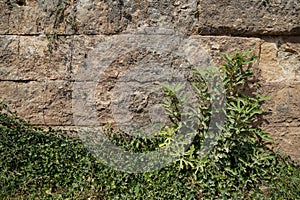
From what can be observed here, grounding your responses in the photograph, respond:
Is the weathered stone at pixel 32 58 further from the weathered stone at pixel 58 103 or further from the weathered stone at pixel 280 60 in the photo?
the weathered stone at pixel 280 60

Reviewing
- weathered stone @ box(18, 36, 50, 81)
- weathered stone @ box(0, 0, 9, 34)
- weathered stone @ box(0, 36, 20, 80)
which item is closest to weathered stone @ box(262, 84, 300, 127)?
weathered stone @ box(18, 36, 50, 81)

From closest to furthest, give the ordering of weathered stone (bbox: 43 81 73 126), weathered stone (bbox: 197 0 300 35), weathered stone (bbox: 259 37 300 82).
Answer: weathered stone (bbox: 197 0 300 35) → weathered stone (bbox: 259 37 300 82) → weathered stone (bbox: 43 81 73 126)

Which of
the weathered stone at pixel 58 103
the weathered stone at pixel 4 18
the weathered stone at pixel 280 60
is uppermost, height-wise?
the weathered stone at pixel 4 18

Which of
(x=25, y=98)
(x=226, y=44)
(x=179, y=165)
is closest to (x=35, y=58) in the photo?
(x=25, y=98)

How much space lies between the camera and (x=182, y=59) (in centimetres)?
384

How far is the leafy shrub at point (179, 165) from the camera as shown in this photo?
11.1 ft

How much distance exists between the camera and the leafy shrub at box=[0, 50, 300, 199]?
3.39 metres

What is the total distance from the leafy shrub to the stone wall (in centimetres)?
20

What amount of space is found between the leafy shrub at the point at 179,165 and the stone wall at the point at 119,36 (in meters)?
0.20

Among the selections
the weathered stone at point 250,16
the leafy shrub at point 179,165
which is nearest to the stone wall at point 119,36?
the weathered stone at point 250,16

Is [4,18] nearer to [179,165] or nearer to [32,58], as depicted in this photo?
[32,58]

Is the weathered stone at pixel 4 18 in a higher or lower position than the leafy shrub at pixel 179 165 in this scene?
higher

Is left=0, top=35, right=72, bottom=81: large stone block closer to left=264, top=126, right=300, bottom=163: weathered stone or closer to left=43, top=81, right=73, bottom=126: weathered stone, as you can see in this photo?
left=43, top=81, right=73, bottom=126: weathered stone

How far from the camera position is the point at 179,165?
3.56 m
